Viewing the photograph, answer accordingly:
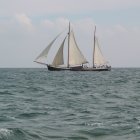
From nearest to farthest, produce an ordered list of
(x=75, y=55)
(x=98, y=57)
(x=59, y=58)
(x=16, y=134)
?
(x=16, y=134), (x=59, y=58), (x=75, y=55), (x=98, y=57)

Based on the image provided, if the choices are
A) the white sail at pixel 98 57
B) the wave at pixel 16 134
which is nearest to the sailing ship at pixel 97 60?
the white sail at pixel 98 57

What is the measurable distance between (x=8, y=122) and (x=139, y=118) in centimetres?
554

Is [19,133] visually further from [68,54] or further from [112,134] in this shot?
[68,54]

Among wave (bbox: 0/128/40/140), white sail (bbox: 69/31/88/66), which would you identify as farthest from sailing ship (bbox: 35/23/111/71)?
wave (bbox: 0/128/40/140)

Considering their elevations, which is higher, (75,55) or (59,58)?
(75,55)

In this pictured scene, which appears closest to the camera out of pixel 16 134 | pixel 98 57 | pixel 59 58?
pixel 16 134

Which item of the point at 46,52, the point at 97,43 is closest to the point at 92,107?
the point at 46,52

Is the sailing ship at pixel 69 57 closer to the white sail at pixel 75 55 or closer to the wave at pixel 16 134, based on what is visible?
the white sail at pixel 75 55

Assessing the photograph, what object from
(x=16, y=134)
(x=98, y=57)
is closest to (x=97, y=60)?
(x=98, y=57)

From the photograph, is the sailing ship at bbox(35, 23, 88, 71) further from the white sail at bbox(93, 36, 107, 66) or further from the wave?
the wave

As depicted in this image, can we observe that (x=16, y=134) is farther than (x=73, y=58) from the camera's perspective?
No

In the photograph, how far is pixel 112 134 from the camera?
583 inches

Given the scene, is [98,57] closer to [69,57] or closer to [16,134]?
[69,57]

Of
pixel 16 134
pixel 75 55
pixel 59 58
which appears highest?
pixel 75 55
